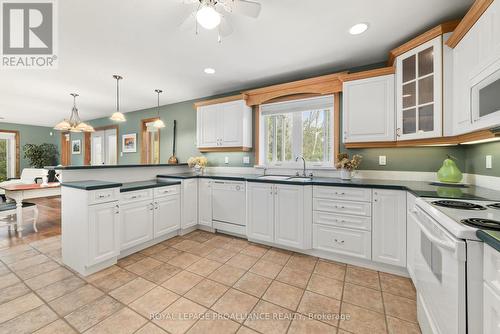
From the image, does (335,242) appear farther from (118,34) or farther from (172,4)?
(118,34)

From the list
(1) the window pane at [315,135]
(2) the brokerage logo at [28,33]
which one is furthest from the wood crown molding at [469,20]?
(2) the brokerage logo at [28,33]

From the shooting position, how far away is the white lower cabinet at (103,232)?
2.08 metres

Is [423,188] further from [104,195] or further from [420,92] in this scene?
[104,195]

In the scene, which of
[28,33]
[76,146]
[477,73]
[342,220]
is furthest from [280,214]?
[76,146]

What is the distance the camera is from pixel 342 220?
7.61 feet

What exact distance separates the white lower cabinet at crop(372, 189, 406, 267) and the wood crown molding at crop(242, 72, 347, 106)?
1.51m

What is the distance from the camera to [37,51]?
241 centimetres

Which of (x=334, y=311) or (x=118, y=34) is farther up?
(x=118, y=34)

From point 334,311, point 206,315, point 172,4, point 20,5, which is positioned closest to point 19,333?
point 206,315

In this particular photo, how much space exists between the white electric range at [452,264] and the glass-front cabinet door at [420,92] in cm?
90

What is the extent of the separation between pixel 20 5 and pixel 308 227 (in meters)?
3.51

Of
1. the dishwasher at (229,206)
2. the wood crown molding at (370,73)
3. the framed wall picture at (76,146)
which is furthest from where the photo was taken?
the framed wall picture at (76,146)

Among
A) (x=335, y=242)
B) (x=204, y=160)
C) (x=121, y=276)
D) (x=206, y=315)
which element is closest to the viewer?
(x=206, y=315)

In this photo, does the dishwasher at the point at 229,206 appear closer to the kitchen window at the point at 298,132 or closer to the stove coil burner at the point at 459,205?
the kitchen window at the point at 298,132
